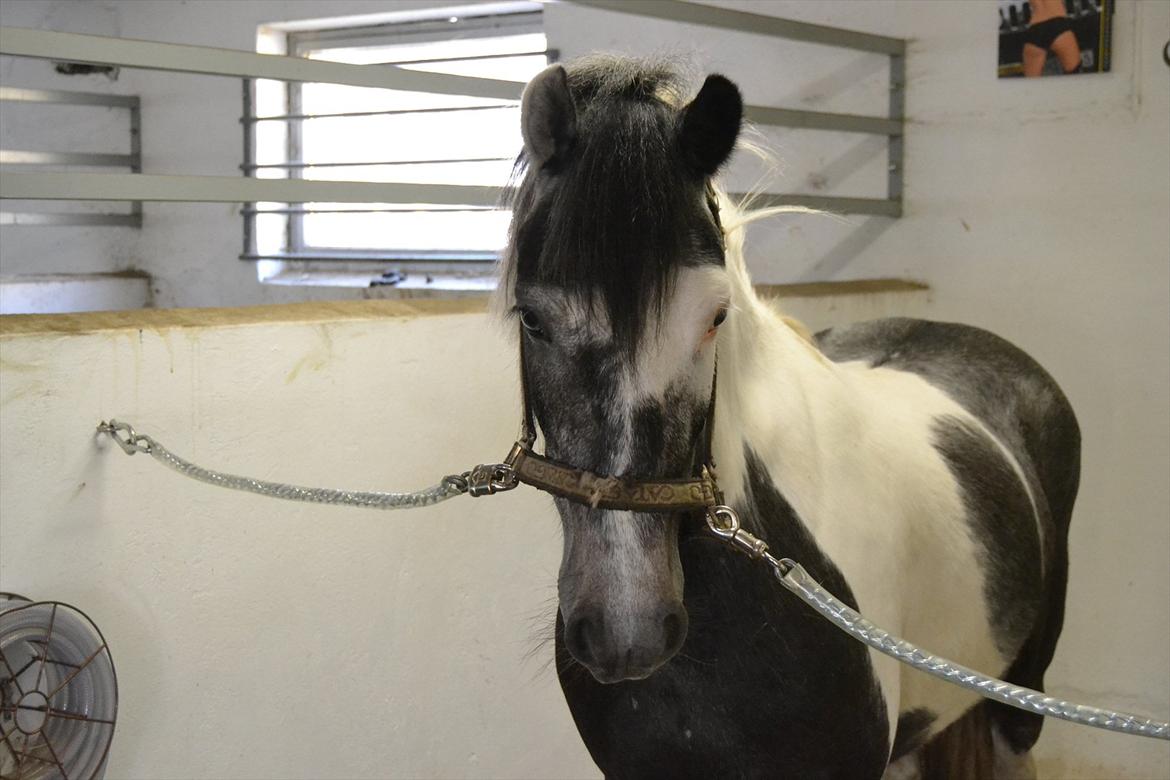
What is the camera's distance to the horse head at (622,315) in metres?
0.99

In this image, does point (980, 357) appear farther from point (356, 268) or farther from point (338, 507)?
point (356, 268)

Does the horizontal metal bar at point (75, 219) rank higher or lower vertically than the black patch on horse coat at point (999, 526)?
higher

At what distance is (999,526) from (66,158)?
4012 mm

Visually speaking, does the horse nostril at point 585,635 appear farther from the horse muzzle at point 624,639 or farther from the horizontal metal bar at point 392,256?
the horizontal metal bar at point 392,256

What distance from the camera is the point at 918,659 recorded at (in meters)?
1.01

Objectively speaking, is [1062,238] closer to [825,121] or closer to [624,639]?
[825,121]

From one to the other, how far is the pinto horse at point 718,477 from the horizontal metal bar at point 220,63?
82 cm

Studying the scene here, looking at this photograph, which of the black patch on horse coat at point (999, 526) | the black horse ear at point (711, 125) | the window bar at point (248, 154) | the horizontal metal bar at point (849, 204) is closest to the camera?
the black horse ear at point (711, 125)

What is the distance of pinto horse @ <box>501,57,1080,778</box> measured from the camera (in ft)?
3.29

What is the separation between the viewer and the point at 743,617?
1200 millimetres

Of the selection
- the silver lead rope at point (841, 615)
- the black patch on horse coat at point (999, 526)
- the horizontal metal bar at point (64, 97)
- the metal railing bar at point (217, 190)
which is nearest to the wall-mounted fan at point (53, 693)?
the silver lead rope at point (841, 615)

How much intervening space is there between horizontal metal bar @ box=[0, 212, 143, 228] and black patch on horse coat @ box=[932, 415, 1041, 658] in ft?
13.0

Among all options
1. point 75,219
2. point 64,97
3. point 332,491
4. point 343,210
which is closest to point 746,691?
point 332,491

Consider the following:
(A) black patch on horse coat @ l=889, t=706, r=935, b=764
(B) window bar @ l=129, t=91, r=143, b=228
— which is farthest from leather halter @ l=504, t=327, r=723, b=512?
(B) window bar @ l=129, t=91, r=143, b=228
